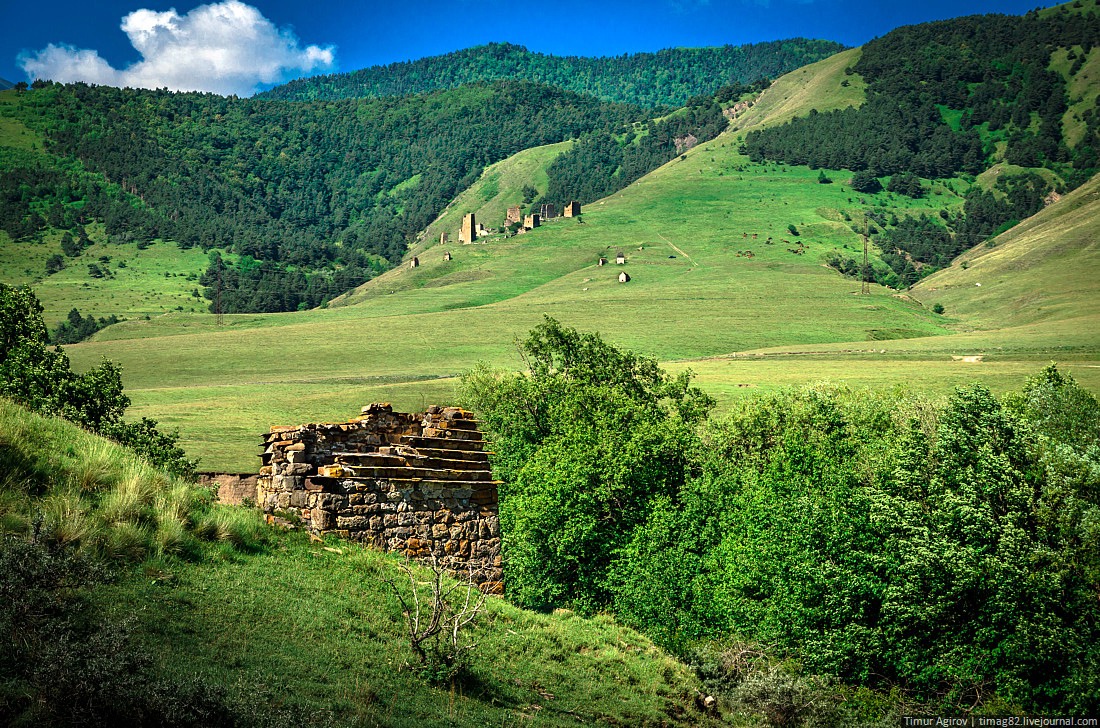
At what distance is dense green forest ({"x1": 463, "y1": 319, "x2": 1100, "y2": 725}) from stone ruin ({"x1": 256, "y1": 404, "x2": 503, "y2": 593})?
5.70 meters

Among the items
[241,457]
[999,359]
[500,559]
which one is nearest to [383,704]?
[500,559]

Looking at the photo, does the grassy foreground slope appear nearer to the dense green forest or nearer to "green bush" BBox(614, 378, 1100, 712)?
the dense green forest

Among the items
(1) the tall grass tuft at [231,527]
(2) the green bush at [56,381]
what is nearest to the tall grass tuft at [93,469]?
(1) the tall grass tuft at [231,527]

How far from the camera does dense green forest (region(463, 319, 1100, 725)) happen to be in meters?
23.9

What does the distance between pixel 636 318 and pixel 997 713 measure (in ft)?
414

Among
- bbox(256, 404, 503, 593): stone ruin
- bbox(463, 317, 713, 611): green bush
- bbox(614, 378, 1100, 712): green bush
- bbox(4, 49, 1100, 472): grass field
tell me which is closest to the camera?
bbox(256, 404, 503, 593): stone ruin

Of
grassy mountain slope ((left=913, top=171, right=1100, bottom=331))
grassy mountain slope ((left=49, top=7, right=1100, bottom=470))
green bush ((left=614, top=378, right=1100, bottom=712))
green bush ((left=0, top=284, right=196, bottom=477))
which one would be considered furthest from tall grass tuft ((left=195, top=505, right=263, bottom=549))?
grassy mountain slope ((left=913, top=171, right=1100, bottom=331))

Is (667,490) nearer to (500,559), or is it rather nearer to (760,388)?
(500,559)

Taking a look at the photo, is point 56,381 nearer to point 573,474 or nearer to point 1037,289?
point 573,474

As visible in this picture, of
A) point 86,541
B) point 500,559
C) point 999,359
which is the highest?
point 86,541

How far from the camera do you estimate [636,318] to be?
481ft

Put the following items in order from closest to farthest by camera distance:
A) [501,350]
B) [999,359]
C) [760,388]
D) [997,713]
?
→ [997,713] → [760,388] → [999,359] → [501,350]

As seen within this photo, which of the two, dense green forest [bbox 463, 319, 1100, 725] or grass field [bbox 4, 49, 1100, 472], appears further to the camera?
grass field [bbox 4, 49, 1100, 472]

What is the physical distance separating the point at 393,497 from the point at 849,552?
15042 mm
